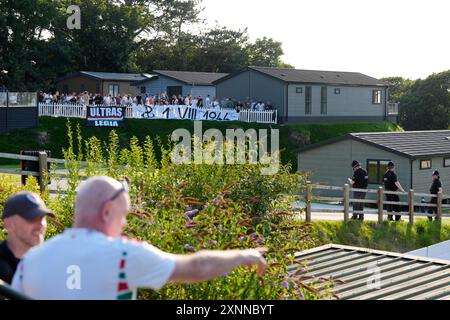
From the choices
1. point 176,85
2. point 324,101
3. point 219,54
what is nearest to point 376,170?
point 324,101

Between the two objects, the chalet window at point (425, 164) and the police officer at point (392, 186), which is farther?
the chalet window at point (425, 164)

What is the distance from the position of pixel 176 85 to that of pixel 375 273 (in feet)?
142

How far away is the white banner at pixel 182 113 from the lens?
139 feet

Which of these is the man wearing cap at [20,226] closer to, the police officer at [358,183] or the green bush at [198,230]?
the green bush at [198,230]

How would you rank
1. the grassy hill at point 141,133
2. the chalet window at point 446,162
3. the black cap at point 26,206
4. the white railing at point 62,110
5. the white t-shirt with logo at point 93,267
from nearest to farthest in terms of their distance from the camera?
1. the white t-shirt with logo at point 93,267
2. the black cap at point 26,206
3. the chalet window at point 446,162
4. the grassy hill at point 141,133
5. the white railing at point 62,110

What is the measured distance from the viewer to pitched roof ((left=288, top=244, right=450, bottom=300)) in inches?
370

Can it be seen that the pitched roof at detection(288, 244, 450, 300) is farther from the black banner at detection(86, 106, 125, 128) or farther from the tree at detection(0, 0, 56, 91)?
the tree at detection(0, 0, 56, 91)

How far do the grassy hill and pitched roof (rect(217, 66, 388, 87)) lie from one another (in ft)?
9.84

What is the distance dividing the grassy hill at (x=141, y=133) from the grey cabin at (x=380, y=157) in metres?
1.37

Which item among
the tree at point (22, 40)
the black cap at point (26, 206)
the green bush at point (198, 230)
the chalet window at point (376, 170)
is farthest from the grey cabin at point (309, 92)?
the black cap at point (26, 206)

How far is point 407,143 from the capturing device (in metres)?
31.3

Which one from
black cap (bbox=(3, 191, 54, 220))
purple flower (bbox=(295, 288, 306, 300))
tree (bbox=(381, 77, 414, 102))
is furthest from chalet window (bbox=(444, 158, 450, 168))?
tree (bbox=(381, 77, 414, 102))

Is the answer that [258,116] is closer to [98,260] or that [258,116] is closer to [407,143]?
[407,143]

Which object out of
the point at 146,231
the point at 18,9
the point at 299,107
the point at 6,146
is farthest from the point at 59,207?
the point at 18,9
